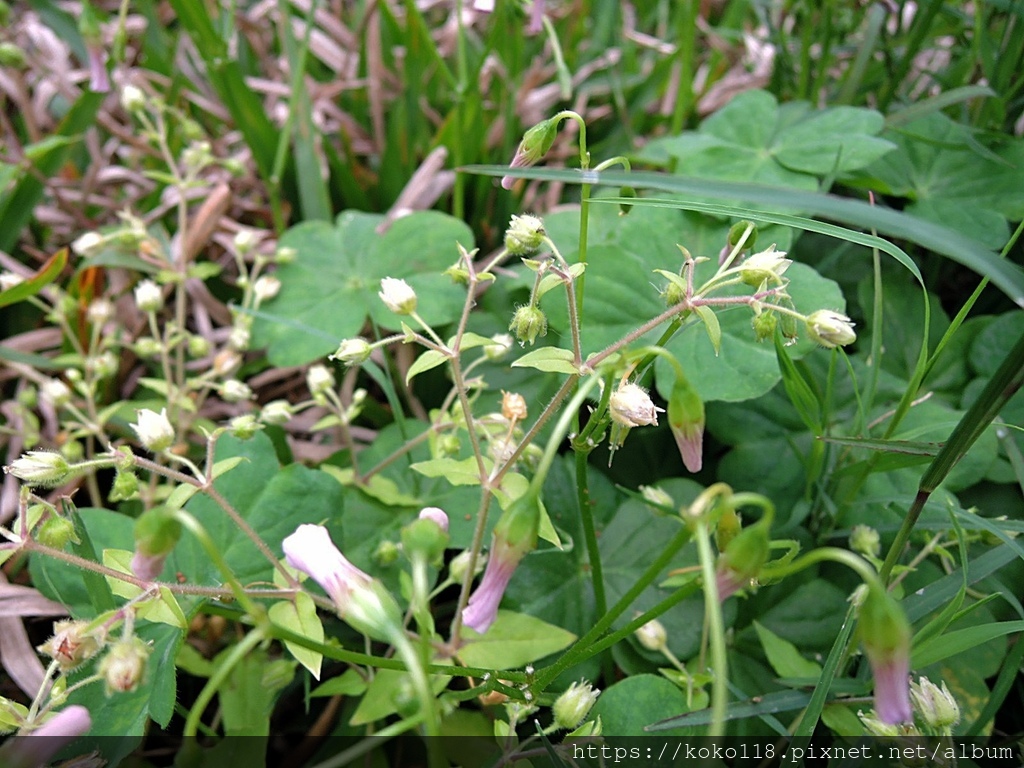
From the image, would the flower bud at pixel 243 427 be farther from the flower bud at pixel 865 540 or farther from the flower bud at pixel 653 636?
the flower bud at pixel 865 540

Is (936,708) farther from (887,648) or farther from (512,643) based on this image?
(512,643)

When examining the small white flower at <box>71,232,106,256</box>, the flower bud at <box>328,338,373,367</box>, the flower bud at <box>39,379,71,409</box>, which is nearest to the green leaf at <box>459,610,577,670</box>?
the flower bud at <box>328,338,373,367</box>

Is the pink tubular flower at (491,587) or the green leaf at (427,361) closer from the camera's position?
the pink tubular flower at (491,587)

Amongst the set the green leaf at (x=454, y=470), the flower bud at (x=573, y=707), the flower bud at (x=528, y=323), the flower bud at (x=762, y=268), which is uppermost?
the flower bud at (x=762, y=268)

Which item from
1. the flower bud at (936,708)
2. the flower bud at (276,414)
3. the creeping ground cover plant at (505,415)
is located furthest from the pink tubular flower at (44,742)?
the flower bud at (936,708)

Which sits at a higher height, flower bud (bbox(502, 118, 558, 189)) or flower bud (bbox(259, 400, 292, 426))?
flower bud (bbox(502, 118, 558, 189))

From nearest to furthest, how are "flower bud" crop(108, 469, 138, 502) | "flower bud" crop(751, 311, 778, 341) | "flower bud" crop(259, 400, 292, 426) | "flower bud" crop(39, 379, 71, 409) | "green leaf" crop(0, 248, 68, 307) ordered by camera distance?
1. "flower bud" crop(751, 311, 778, 341)
2. "flower bud" crop(108, 469, 138, 502)
3. "flower bud" crop(259, 400, 292, 426)
4. "flower bud" crop(39, 379, 71, 409)
5. "green leaf" crop(0, 248, 68, 307)

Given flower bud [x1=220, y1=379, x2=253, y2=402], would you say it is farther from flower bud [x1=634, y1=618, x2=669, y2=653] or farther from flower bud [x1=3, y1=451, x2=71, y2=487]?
flower bud [x1=634, y1=618, x2=669, y2=653]

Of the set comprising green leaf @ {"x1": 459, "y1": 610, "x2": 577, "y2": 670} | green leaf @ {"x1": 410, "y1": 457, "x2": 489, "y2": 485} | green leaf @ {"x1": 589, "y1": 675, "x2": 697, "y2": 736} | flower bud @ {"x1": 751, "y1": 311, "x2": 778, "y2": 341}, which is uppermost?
flower bud @ {"x1": 751, "y1": 311, "x2": 778, "y2": 341}
